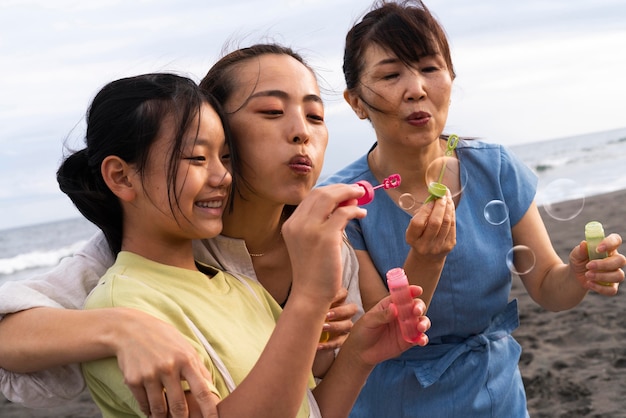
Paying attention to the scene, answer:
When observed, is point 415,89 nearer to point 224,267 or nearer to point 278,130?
point 278,130

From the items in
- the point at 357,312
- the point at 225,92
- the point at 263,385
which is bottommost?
the point at 357,312

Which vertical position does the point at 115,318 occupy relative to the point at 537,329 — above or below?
above

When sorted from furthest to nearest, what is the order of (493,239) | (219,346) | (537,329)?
(537,329) → (493,239) → (219,346)

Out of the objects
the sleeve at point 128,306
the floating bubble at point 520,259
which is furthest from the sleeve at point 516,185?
the sleeve at point 128,306

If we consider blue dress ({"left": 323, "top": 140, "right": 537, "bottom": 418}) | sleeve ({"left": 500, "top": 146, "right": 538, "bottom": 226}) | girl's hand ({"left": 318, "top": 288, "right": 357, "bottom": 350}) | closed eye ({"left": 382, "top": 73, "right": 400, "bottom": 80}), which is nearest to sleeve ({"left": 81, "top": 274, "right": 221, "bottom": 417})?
girl's hand ({"left": 318, "top": 288, "right": 357, "bottom": 350})

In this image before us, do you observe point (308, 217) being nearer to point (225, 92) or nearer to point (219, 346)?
point (219, 346)

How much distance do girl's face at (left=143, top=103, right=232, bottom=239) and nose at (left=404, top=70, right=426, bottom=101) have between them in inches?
31.1

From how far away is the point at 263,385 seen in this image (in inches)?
58.7

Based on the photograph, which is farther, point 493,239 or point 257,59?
point 493,239

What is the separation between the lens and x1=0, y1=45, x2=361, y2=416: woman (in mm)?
1439

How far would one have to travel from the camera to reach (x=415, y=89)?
7.69 feet

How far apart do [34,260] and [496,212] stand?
22459mm

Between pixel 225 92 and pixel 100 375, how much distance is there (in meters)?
0.83

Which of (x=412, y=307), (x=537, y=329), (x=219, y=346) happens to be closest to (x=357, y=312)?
(x=412, y=307)
